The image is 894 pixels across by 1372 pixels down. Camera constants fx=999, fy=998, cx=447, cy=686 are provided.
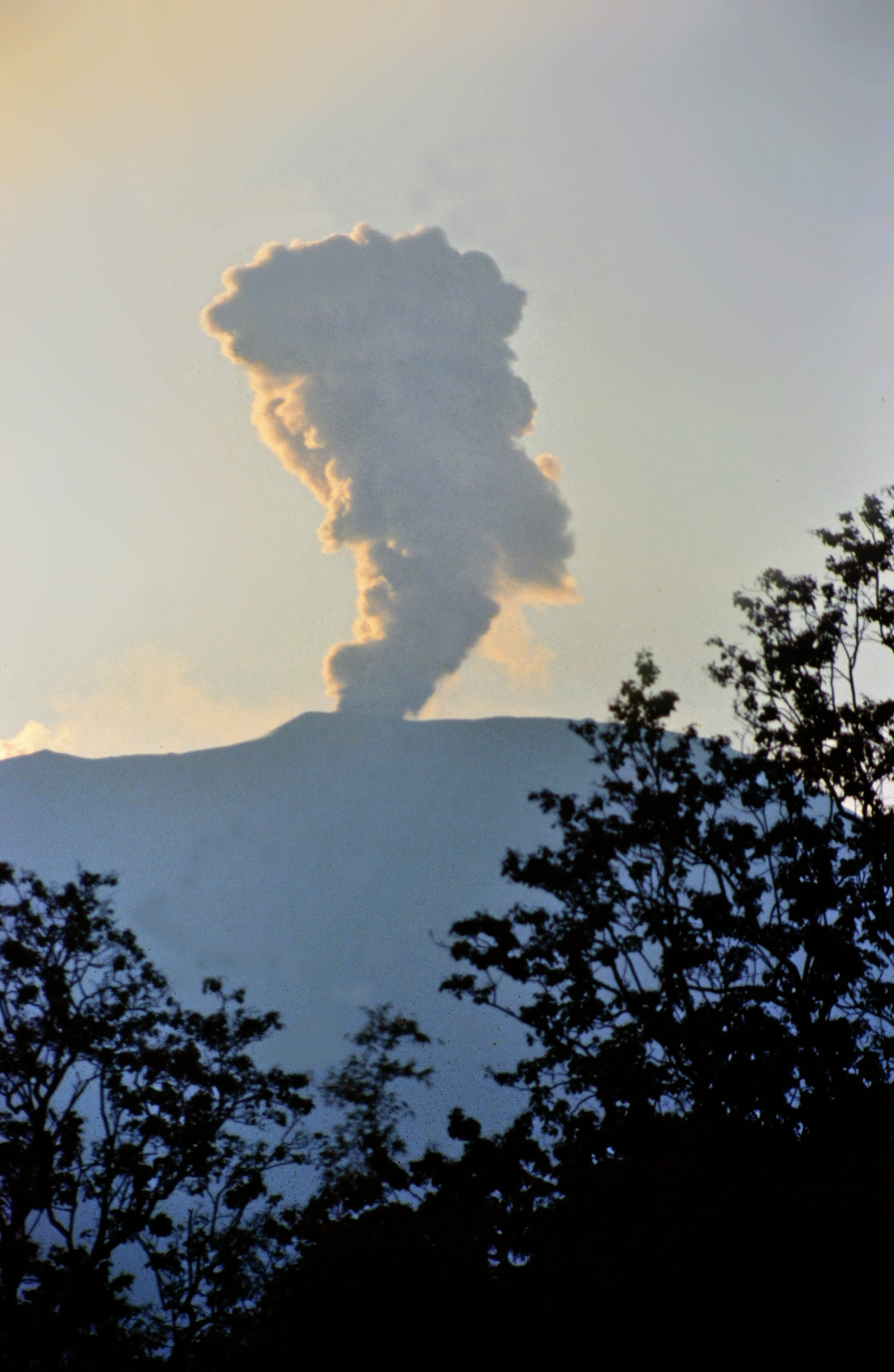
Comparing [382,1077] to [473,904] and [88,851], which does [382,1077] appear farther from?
[88,851]

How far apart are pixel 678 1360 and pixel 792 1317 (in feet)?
2.78

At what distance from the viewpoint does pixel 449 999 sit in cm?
8538

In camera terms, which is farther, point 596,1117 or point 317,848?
point 317,848

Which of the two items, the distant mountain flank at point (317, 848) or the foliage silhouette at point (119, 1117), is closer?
the foliage silhouette at point (119, 1117)

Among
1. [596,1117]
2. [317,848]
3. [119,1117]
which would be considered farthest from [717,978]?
[317,848]

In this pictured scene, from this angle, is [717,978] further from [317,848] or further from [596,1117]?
[317,848]

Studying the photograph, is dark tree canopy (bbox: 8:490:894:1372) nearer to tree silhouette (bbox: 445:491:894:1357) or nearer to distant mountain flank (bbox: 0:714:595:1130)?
tree silhouette (bbox: 445:491:894:1357)

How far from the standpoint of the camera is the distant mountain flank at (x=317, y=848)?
83562 mm

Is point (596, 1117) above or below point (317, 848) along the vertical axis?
Result: below

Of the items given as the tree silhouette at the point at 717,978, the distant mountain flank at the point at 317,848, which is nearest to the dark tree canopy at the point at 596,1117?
the tree silhouette at the point at 717,978

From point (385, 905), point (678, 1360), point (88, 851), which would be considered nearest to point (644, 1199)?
point (678, 1360)

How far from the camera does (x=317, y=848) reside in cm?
10206

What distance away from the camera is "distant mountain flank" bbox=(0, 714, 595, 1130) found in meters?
83.6

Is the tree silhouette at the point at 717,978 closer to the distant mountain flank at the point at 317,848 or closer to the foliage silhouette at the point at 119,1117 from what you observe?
the foliage silhouette at the point at 119,1117
